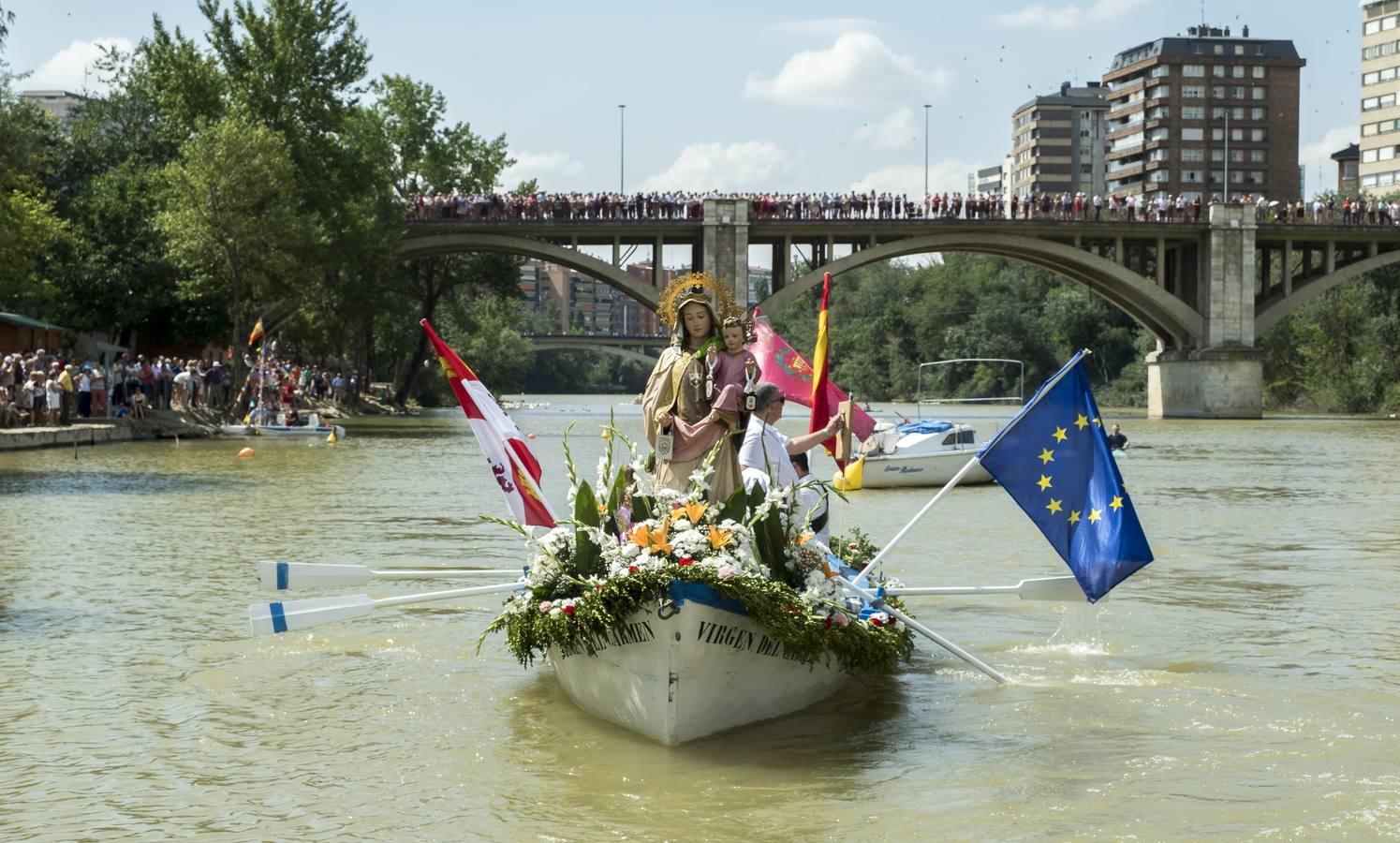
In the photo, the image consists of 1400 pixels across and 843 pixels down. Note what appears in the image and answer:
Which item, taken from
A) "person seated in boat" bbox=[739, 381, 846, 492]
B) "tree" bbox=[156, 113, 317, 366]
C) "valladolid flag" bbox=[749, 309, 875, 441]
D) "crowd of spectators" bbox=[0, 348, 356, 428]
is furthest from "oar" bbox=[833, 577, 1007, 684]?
"tree" bbox=[156, 113, 317, 366]

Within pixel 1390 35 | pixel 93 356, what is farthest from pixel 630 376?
pixel 93 356

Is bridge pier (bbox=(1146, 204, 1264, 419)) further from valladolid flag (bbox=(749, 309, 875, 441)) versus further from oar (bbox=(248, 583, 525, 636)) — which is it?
oar (bbox=(248, 583, 525, 636))

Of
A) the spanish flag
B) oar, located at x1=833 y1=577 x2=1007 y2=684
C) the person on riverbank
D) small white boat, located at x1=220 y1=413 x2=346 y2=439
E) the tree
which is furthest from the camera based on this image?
the tree

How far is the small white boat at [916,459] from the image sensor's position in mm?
31844

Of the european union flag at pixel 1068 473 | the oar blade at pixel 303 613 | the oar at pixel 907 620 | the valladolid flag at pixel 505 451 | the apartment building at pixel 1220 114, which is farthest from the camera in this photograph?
the apartment building at pixel 1220 114

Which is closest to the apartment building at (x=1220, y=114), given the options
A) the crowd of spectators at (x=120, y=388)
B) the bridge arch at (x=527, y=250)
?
the bridge arch at (x=527, y=250)

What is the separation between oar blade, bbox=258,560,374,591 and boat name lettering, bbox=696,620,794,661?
2.88 m

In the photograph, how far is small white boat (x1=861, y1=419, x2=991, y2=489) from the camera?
3184 centimetres

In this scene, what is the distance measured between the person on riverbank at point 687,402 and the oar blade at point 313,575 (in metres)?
2.09

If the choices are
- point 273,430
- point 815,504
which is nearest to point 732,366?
point 815,504

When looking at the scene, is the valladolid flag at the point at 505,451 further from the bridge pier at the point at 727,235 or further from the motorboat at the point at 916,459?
the bridge pier at the point at 727,235

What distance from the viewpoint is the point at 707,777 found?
27.6ft

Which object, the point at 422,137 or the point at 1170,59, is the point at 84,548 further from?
the point at 1170,59

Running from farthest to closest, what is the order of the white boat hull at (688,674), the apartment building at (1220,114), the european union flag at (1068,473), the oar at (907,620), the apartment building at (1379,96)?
the apartment building at (1220,114)
the apartment building at (1379,96)
the european union flag at (1068,473)
the oar at (907,620)
the white boat hull at (688,674)
